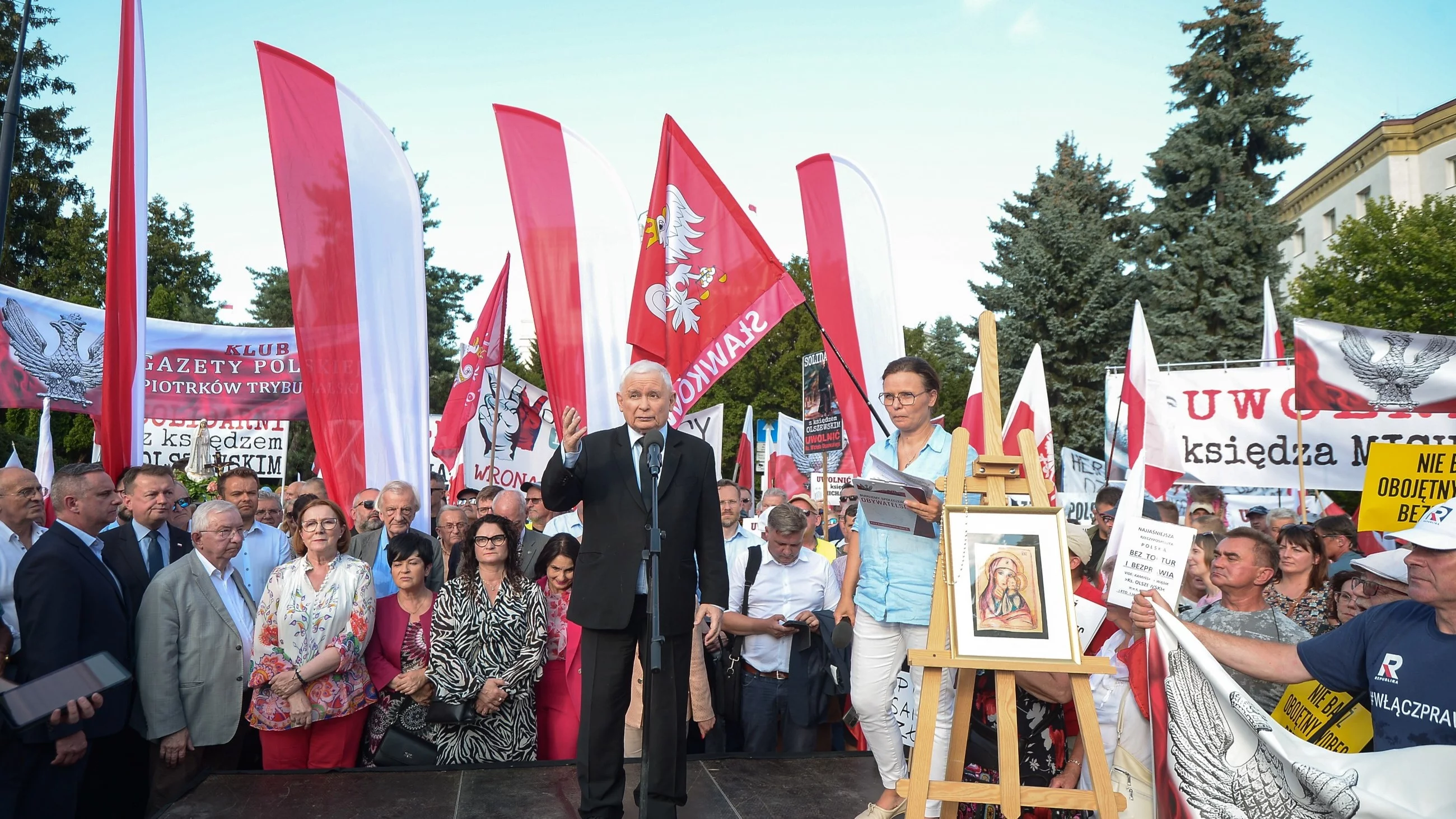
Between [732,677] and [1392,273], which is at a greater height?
[1392,273]

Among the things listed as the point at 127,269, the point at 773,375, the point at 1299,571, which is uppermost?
the point at 773,375

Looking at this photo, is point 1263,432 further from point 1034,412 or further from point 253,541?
point 253,541

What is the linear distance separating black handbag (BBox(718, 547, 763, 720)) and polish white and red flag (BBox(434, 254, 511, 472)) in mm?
4284

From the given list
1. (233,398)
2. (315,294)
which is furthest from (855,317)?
(233,398)

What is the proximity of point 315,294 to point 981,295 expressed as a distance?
27.3 m

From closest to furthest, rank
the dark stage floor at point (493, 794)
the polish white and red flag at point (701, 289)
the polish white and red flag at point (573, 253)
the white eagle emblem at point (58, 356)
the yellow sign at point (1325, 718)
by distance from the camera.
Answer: the yellow sign at point (1325, 718)
the dark stage floor at point (493, 794)
the polish white and red flag at point (701, 289)
the polish white and red flag at point (573, 253)
the white eagle emblem at point (58, 356)

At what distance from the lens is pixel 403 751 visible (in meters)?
5.30

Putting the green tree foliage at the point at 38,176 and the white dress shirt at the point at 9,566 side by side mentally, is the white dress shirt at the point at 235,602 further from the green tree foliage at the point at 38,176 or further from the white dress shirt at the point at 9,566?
the green tree foliage at the point at 38,176

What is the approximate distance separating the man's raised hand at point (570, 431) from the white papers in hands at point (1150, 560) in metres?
2.16

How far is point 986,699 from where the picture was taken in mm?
4609

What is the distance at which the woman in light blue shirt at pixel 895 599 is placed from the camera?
170 inches

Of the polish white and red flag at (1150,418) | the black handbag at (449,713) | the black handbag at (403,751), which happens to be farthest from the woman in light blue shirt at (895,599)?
the polish white and red flag at (1150,418)

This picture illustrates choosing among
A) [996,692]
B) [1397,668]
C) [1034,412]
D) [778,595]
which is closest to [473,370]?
[778,595]

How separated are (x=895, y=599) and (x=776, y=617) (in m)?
2.01
